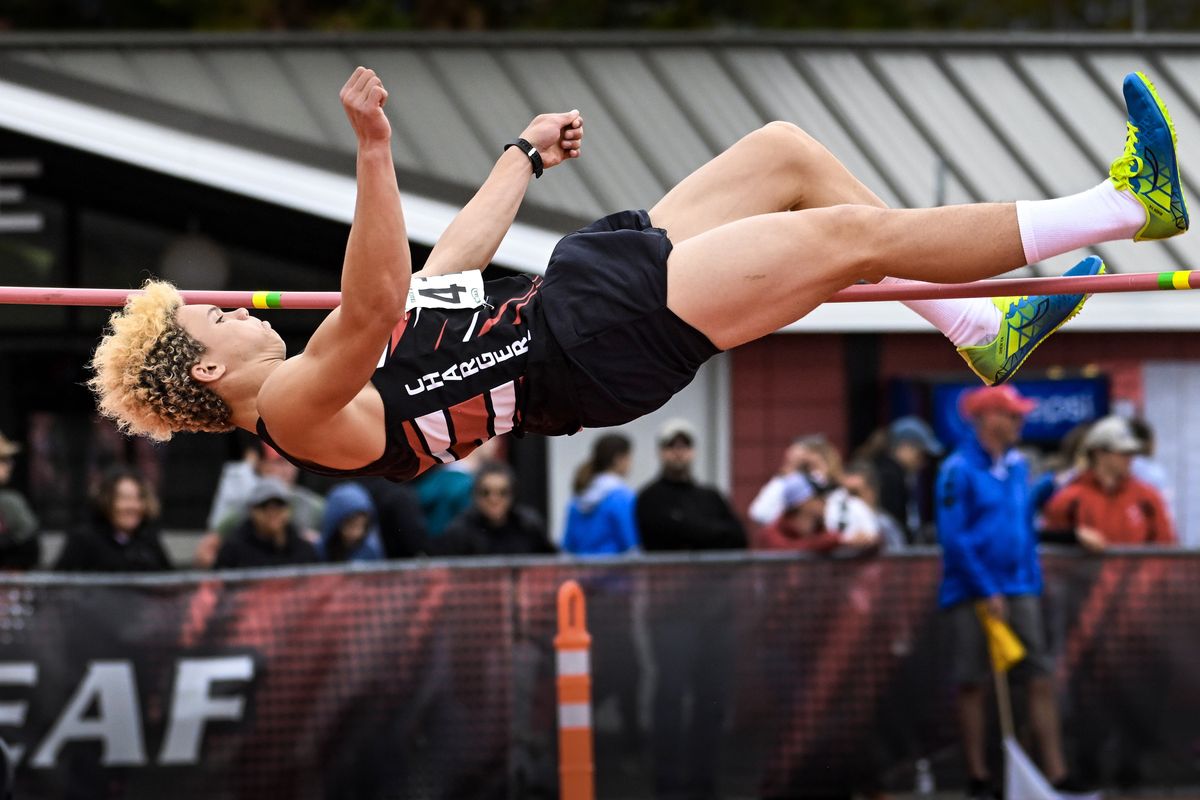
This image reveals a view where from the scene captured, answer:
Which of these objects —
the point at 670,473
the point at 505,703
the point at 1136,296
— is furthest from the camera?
the point at 1136,296

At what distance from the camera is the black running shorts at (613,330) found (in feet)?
14.8

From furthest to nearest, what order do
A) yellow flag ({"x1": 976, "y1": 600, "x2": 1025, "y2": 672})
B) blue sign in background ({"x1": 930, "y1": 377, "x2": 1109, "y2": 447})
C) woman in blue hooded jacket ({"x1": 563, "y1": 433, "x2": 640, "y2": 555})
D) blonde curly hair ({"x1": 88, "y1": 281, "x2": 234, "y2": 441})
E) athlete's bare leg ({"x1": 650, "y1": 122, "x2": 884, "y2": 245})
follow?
blue sign in background ({"x1": 930, "y1": 377, "x2": 1109, "y2": 447}) → woman in blue hooded jacket ({"x1": 563, "y1": 433, "x2": 640, "y2": 555}) → yellow flag ({"x1": 976, "y1": 600, "x2": 1025, "y2": 672}) → athlete's bare leg ({"x1": 650, "y1": 122, "x2": 884, "y2": 245}) → blonde curly hair ({"x1": 88, "y1": 281, "x2": 234, "y2": 441})

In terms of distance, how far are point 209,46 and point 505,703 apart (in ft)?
18.2

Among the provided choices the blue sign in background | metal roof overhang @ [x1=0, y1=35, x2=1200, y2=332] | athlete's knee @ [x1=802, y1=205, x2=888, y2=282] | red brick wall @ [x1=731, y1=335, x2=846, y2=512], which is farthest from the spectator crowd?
athlete's knee @ [x1=802, y1=205, x2=888, y2=282]

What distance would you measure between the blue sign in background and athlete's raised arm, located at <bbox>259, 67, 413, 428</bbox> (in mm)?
7237

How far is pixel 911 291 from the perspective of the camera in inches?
191

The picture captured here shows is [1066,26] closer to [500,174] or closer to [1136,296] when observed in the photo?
[1136,296]

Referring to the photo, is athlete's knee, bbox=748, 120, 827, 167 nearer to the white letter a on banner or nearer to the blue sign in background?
the white letter a on banner

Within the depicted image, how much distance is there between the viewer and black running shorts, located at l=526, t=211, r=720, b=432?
4.51 m

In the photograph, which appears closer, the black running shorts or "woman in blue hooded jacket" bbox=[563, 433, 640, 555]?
the black running shorts

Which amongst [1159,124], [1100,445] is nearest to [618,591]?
[1100,445]

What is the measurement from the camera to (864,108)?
11930mm

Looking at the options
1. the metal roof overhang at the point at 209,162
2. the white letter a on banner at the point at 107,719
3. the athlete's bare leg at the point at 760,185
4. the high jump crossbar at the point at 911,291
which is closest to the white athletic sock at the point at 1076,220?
the high jump crossbar at the point at 911,291

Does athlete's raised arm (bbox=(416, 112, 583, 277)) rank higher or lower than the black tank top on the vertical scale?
higher
